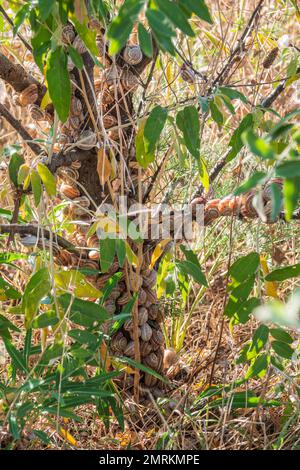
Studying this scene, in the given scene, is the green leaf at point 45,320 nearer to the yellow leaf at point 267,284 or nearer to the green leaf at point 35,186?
the green leaf at point 35,186

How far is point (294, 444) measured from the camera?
1.14 m

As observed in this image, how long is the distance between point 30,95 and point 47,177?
268 millimetres

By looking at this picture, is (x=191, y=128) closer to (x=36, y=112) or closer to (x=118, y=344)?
(x=36, y=112)

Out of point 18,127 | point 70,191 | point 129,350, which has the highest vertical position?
point 18,127

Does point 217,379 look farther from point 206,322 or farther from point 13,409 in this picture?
point 13,409

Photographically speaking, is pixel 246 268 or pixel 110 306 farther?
pixel 110 306

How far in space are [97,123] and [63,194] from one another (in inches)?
6.3

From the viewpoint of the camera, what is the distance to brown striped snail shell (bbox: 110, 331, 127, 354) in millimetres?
1323

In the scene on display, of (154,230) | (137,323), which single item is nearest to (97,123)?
(154,230)

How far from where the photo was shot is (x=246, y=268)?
1082 mm

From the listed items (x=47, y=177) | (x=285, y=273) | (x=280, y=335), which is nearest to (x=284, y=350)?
(x=280, y=335)

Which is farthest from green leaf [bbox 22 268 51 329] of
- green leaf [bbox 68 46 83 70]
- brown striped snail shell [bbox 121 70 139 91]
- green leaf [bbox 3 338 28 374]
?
brown striped snail shell [bbox 121 70 139 91]

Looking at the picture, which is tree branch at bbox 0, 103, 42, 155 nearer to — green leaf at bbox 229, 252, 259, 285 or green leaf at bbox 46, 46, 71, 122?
green leaf at bbox 46, 46, 71, 122

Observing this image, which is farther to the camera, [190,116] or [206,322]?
[206,322]
